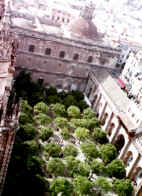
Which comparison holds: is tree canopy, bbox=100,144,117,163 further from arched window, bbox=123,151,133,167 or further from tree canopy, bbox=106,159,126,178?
arched window, bbox=123,151,133,167

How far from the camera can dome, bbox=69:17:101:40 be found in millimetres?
39312

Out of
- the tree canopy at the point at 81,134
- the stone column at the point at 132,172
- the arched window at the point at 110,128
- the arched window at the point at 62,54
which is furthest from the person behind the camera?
the arched window at the point at 62,54

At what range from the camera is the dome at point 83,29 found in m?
39.3

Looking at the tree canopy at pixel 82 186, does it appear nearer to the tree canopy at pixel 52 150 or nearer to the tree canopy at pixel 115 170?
the tree canopy at pixel 115 170

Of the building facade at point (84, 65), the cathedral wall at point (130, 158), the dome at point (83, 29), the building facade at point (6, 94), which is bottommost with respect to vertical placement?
the cathedral wall at point (130, 158)

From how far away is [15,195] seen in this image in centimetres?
1972

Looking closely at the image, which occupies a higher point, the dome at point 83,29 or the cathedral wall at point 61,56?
the dome at point 83,29

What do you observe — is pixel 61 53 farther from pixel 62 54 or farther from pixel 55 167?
pixel 55 167

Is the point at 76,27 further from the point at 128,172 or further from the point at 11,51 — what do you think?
the point at 11,51

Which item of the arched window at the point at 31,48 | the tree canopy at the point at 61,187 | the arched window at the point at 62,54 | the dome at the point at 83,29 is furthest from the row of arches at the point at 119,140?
the arched window at the point at 31,48

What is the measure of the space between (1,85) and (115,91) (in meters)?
24.3

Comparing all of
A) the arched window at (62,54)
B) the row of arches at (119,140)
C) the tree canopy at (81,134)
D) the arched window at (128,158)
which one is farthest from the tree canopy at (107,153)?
the arched window at (62,54)

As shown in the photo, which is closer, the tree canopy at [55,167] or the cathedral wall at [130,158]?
the tree canopy at [55,167]

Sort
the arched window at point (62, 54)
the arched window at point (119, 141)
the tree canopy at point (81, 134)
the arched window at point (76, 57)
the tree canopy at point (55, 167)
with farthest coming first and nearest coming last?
the arched window at point (76, 57), the arched window at point (62, 54), the arched window at point (119, 141), the tree canopy at point (81, 134), the tree canopy at point (55, 167)
